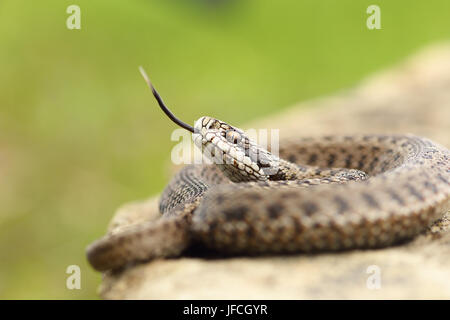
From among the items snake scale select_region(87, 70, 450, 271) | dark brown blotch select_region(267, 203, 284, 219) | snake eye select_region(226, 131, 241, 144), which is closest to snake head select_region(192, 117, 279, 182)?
snake eye select_region(226, 131, 241, 144)

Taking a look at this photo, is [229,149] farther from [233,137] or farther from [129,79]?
[129,79]

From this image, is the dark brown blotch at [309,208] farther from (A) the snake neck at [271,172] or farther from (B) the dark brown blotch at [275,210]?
(A) the snake neck at [271,172]

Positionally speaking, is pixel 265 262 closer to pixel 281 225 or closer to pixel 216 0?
pixel 281 225

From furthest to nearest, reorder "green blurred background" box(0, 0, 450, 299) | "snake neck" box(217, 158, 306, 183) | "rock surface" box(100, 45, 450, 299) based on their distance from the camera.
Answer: "green blurred background" box(0, 0, 450, 299) < "snake neck" box(217, 158, 306, 183) < "rock surface" box(100, 45, 450, 299)

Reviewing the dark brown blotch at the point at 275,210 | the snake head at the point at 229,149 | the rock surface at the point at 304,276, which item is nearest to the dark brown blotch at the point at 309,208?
the dark brown blotch at the point at 275,210

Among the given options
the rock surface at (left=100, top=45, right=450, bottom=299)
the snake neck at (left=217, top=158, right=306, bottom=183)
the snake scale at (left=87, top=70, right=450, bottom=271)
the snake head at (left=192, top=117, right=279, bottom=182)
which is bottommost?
the rock surface at (left=100, top=45, right=450, bottom=299)

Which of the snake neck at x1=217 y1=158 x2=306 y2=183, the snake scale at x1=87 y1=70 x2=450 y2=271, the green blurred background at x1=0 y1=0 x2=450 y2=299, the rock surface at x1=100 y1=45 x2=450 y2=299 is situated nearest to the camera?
the rock surface at x1=100 y1=45 x2=450 y2=299

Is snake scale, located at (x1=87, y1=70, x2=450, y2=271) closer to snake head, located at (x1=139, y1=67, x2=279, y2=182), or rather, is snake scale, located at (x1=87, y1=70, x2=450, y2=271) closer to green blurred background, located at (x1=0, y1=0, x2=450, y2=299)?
snake head, located at (x1=139, y1=67, x2=279, y2=182)
